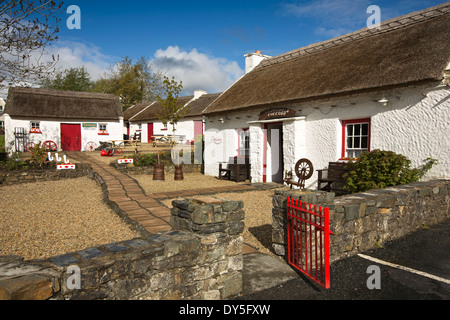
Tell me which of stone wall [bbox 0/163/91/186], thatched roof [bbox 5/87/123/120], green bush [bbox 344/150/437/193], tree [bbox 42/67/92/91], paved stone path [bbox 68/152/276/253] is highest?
tree [bbox 42/67/92/91]

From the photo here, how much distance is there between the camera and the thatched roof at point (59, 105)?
2092 cm

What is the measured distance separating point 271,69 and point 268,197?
659cm

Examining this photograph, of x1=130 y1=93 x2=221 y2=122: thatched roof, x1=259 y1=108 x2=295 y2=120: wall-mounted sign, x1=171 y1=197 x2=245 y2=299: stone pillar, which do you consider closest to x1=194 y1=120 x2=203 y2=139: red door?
x1=130 y1=93 x2=221 y2=122: thatched roof

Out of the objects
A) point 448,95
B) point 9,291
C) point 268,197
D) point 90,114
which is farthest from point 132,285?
point 90,114

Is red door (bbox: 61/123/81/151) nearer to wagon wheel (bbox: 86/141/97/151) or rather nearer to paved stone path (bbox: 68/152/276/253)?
wagon wheel (bbox: 86/141/97/151)

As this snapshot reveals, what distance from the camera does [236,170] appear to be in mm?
12008

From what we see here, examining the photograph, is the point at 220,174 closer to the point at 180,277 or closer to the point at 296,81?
the point at 296,81

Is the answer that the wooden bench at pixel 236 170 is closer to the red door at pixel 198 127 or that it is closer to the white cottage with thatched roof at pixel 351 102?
the white cottage with thatched roof at pixel 351 102

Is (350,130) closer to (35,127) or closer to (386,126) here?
(386,126)

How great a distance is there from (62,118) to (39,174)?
38.6 feet

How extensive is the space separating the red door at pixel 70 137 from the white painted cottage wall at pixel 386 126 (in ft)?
59.8

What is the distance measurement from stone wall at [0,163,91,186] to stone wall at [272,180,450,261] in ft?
35.0

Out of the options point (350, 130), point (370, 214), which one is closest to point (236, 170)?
point (350, 130)

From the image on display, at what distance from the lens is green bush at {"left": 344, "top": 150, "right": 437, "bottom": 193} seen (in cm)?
665
